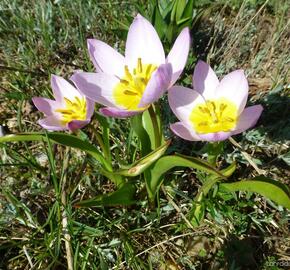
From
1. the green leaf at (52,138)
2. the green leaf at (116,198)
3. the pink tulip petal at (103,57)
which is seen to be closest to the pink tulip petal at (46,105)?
the green leaf at (52,138)

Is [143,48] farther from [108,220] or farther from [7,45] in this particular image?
[7,45]

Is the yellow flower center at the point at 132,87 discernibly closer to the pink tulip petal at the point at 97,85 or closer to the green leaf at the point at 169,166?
the pink tulip petal at the point at 97,85

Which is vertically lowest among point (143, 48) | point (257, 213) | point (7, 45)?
point (257, 213)

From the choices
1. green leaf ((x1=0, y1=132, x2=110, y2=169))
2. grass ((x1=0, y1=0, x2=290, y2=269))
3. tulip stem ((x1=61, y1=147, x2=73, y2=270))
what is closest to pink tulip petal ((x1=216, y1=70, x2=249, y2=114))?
grass ((x1=0, y1=0, x2=290, y2=269))

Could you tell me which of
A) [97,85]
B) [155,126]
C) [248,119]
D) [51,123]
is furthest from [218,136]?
[51,123]

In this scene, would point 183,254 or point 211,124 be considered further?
point 183,254

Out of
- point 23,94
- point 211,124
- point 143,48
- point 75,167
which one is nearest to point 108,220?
point 75,167
